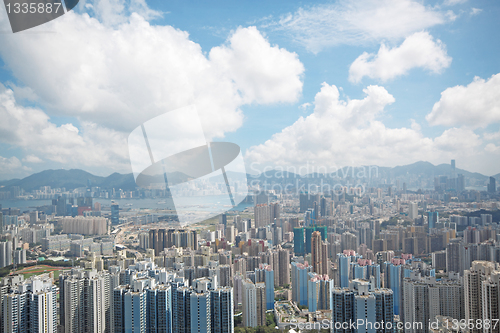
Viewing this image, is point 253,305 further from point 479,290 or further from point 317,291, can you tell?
point 479,290

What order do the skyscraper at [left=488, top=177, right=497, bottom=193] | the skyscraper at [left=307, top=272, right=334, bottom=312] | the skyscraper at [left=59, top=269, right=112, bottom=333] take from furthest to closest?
the skyscraper at [left=488, top=177, right=497, bottom=193]
the skyscraper at [left=307, top=272, right=334, bottom=312]
the skyscraper at [left=59, top=269, right=112, bottom=333]

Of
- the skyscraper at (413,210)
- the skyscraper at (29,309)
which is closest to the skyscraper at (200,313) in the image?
the skyscraper at (29,309)

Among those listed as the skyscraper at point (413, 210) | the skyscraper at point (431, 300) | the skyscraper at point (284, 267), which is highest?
the skyscraper at point (413, 210)

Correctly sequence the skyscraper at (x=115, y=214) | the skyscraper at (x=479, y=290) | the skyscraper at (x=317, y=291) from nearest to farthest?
the skyscraper at (x=479, y=290) < the skyscraper at (x=317, y=291) < the skyscraper at (x=115, y=214)

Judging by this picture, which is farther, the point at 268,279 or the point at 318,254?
the point at 318,254

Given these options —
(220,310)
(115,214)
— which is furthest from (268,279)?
(115,214)

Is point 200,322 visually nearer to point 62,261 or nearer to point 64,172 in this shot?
point 62,261

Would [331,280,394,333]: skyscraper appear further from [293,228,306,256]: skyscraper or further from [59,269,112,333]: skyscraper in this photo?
[293,228,306,256]: skyscraper

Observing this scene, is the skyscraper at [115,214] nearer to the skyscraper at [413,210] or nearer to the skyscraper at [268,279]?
the skyscraper at [268,279]

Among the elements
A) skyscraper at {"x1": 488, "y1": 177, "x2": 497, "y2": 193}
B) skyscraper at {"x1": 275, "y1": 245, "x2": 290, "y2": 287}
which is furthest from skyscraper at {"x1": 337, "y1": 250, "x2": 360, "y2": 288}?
skyscraper at {"x1": 488, "y1": 177, "x2": 497, "y2": 193}

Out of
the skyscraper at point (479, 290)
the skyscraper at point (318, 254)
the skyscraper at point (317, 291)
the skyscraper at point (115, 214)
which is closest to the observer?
the skyscraper at point (479, 290)

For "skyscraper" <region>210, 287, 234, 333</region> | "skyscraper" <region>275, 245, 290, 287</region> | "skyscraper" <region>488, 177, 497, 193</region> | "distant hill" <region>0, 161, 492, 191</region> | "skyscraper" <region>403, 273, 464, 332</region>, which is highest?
"distant hill" <region>0, 161, 492, 191</region>

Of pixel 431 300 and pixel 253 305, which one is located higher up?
pixel 431 300
